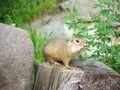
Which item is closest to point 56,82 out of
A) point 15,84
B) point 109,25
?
point 15,84

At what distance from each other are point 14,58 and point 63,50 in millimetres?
578

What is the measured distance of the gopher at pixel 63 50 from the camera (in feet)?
18.0

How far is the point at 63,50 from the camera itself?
557cm

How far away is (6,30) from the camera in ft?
19.0

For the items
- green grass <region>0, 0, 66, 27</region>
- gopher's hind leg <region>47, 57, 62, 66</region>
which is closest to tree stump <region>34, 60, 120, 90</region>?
gopher's hind leg <region>47, 57, 62, 66</region>

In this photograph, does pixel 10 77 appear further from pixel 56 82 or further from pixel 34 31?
pixel 34 31

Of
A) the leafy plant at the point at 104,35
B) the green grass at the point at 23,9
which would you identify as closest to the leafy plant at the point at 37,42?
the green grass at the point at 23,9

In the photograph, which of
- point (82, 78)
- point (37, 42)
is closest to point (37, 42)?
point (37, 42)

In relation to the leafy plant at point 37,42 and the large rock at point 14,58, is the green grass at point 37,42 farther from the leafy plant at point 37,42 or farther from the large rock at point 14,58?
the large rock at point 14,58

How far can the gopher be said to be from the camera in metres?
5.48

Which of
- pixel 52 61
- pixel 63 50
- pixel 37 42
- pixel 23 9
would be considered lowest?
pixel 52 61

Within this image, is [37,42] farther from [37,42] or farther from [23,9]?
[23,9]

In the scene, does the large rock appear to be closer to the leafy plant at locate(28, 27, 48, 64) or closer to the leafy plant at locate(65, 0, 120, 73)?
the leafy plant at locate(65, 0, 120, 73)

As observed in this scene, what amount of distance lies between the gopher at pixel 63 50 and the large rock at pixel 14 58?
9.0 inches
